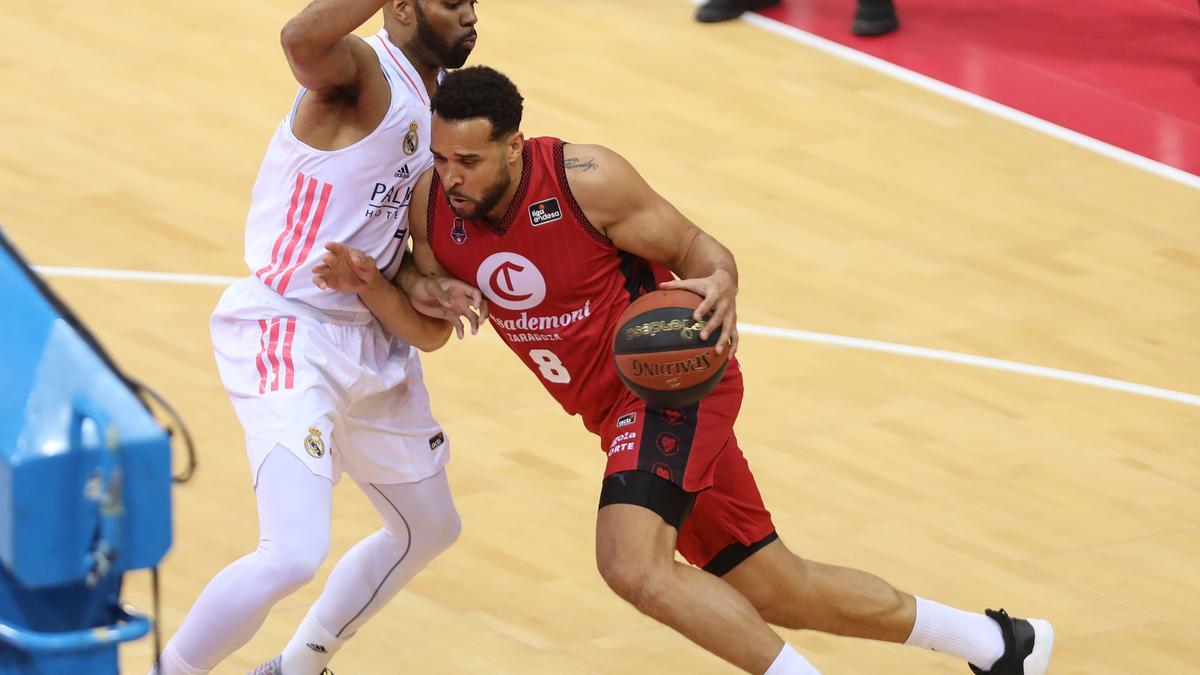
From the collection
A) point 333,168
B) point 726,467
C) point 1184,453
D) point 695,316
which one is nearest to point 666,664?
point 726,467

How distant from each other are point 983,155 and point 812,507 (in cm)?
399

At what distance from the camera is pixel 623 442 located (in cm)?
545

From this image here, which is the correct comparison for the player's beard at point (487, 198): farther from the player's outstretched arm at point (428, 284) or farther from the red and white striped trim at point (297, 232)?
the red and white striped trim at point (297, 232)

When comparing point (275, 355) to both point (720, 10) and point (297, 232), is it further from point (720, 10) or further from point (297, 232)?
point (720, 10)

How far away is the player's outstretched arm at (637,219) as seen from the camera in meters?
5.36

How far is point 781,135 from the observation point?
35.1 ft

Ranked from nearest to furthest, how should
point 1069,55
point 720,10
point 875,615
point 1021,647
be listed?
point 875,615 → point 1021,647 → point 1069,55 → point 720,10

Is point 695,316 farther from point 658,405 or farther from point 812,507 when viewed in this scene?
point 812,507

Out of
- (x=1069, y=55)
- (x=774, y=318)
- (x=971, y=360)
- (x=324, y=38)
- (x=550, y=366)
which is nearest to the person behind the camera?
(x=324, y=38)

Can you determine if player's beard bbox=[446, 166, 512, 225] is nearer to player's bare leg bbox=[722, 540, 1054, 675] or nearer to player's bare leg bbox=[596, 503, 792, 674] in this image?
player's bare leg bbox=[596, 503, 792, 674]

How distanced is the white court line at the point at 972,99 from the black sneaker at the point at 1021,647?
514 centimetres

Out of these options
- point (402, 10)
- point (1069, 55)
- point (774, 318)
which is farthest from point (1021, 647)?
point (1069, 55)

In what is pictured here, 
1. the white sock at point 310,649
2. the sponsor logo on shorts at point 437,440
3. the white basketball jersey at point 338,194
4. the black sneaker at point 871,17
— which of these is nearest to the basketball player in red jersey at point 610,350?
the white basketball jersey at point 338,194

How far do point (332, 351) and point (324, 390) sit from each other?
0.13 meters
